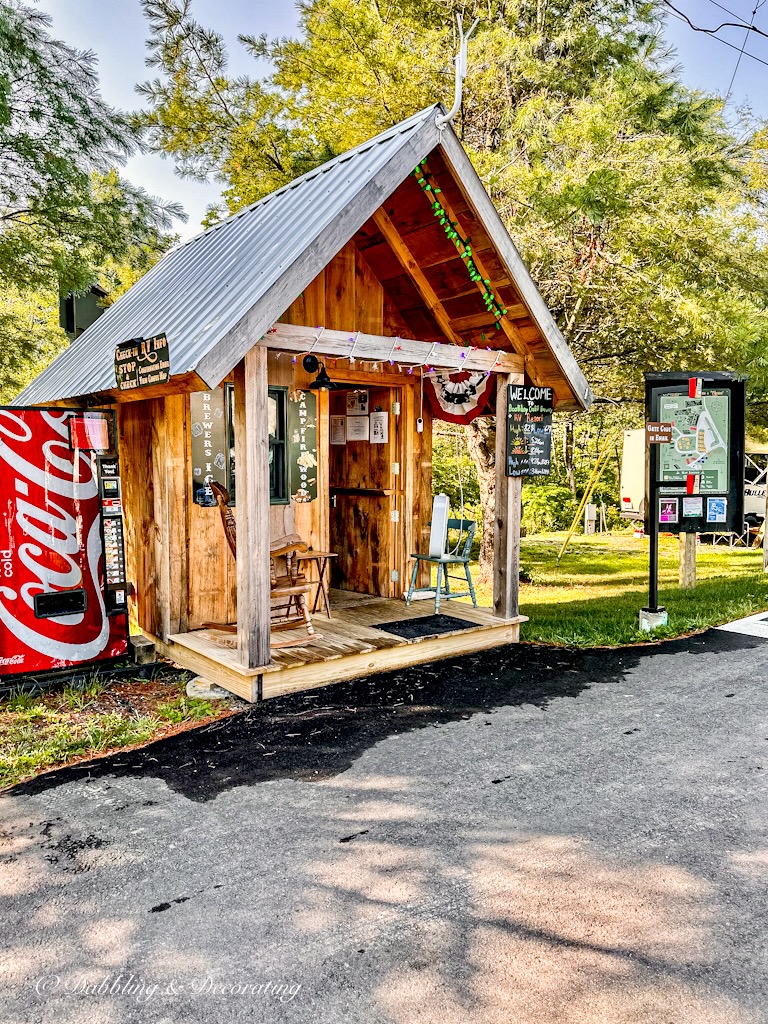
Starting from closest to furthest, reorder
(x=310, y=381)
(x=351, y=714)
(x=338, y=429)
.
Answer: (x=351, y=714) → (x=310, y=381) → (x=338, y=429)

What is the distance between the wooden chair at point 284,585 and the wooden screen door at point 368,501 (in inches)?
56.8

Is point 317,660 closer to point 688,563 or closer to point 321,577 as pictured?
point 321,577

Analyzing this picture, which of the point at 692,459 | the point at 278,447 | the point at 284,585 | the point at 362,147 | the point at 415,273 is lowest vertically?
the point at 284,585

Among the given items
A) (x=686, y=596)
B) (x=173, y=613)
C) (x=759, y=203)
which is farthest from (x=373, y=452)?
(x=759, y=203)

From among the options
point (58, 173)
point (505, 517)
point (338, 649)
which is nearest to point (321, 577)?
point (338, 649)

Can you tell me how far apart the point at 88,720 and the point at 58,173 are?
5.07 meters

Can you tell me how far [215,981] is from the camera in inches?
103

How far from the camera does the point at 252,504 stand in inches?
211

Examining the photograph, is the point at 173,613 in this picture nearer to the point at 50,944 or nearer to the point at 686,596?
the point at 50,944

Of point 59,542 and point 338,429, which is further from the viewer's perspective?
point 338,429

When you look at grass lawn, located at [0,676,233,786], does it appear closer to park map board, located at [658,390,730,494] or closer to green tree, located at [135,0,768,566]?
park map board, located at [658,390,730,494]

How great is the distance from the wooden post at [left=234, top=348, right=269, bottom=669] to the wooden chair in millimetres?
529

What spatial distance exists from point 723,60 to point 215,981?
33.1ft

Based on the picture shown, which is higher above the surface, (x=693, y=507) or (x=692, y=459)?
(x=692, y=459)
